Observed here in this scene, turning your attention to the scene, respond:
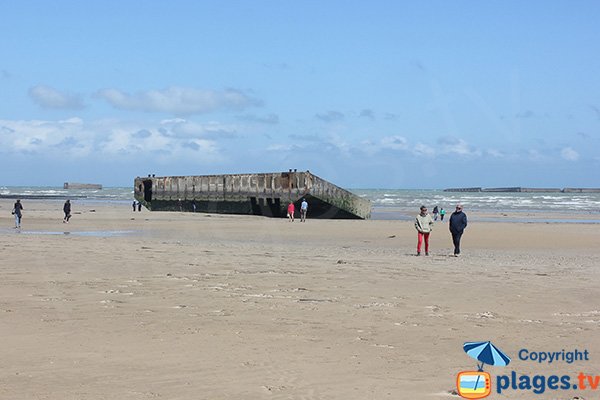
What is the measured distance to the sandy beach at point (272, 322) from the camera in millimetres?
5621

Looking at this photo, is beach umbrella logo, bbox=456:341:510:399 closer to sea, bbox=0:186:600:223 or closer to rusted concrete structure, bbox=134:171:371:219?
rusted concrete structure, bbox=134:171:371:219

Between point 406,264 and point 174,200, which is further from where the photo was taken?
point 174,200

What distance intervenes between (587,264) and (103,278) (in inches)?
411

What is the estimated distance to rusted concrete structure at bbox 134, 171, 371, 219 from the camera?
128ft

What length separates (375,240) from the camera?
78.9ft

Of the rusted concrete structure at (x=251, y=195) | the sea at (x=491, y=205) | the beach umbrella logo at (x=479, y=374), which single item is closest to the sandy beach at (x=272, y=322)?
the beach umbrella logo at (x=479, y=374)

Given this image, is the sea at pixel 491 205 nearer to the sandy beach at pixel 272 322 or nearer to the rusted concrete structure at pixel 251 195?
the rusted concrete structure at pixel 251 195

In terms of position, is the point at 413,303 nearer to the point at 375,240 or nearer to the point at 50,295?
the point at 50,295

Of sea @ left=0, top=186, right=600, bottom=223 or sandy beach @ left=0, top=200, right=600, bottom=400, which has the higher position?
sea @ left=0, top=186, right=600, bottom=223

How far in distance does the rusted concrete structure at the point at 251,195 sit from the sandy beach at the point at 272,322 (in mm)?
22428

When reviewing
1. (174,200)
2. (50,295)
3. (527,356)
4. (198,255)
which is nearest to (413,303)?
(527,356)

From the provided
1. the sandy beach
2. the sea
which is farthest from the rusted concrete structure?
the sandy beach

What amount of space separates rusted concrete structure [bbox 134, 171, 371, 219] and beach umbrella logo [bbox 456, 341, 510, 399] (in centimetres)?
3216

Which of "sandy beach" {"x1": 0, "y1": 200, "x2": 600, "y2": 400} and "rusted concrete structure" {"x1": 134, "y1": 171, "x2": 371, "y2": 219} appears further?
"rusted concrete structure" {"x1": 134, "y1": 171, "x2": 371, "y2": 219}
